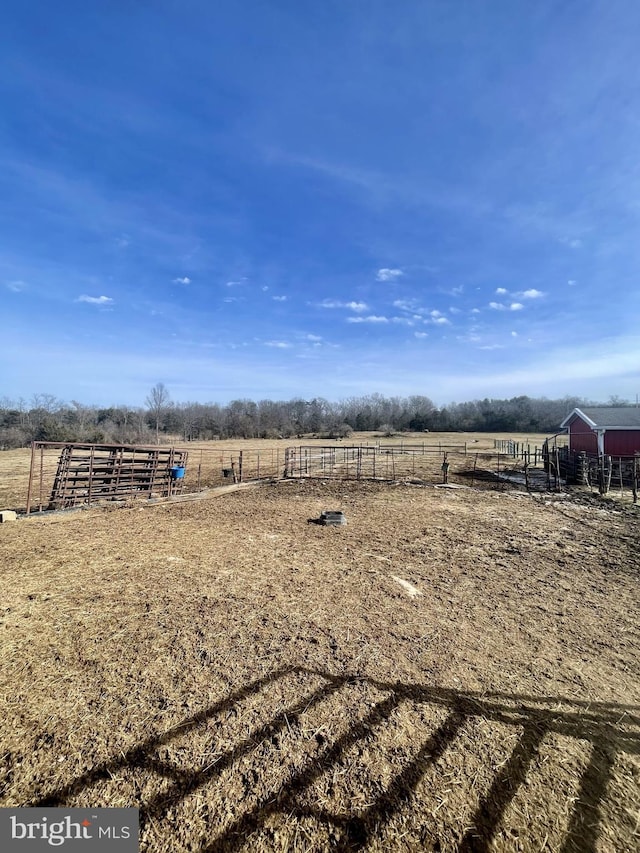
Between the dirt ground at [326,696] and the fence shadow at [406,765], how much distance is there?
0.01 meters

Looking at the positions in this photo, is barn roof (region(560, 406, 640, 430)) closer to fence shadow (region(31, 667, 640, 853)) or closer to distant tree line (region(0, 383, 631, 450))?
fence shadow (region(31, 667, 640, 853))

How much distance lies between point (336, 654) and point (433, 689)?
1096mm

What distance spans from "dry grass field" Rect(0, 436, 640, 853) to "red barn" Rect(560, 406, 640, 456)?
16118 millimetres

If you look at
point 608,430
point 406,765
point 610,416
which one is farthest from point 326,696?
point 610,416

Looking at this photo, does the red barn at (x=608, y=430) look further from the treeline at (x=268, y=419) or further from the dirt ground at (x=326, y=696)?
the treeline at (x=268, y=419)

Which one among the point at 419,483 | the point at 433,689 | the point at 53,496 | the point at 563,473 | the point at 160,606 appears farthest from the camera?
the point at 563,473

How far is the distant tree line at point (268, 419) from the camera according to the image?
5275cm

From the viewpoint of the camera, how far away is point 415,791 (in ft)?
8.39

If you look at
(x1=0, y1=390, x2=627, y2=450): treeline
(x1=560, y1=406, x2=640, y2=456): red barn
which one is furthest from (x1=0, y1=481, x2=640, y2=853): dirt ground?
(x1=0, y1=390, x2=627, y2=450): treeline

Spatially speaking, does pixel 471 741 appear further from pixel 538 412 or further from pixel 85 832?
pixel 538 412

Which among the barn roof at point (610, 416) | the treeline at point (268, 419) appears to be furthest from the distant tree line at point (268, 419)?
the barn roof at point (610, 416)

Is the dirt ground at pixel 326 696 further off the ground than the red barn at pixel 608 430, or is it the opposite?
the red barn at pixel 608 430

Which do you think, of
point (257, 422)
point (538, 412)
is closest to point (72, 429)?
point (257, 422)

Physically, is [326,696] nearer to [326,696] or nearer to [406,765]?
[326,696]
